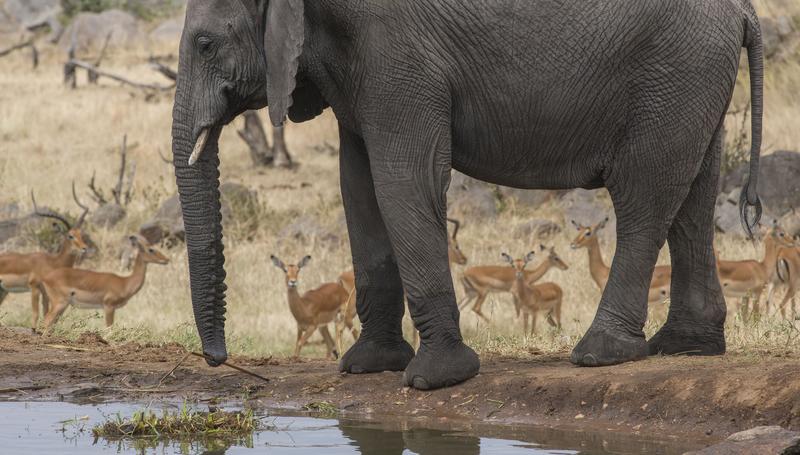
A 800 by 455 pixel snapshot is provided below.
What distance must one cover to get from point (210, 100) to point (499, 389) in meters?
2.42

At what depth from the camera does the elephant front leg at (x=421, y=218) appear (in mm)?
7926

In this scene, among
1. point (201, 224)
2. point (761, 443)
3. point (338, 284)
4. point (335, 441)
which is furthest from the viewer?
point (338, 284)

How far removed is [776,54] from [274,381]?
59.5 feet

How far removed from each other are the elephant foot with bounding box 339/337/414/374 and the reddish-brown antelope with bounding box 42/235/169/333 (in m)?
5.98

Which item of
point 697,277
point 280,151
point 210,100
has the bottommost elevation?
point 697,277

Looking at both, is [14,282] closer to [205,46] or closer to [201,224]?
[201,224]

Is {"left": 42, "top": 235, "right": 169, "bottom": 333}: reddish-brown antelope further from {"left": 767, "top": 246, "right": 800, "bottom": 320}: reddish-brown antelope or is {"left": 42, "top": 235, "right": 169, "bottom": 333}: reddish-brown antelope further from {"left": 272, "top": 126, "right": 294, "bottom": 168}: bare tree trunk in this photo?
{"left": 272, "top": 126, "right": 294, "bottom": 168}: bare tree trunk

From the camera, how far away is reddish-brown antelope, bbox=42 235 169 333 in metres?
14.5

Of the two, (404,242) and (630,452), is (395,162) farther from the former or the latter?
(630,452)

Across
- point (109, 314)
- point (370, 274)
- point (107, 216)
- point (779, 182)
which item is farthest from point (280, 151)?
point (370, 274)

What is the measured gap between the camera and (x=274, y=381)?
358 inches

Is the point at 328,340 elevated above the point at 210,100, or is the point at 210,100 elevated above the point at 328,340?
the point at 210,100

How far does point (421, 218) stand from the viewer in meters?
7.96

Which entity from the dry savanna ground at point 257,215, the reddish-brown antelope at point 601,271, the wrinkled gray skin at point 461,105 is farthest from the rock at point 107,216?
the wrinkled gray skin at point 461,105
